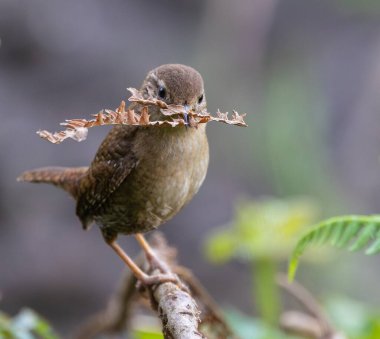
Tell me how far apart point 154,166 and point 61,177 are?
720mm

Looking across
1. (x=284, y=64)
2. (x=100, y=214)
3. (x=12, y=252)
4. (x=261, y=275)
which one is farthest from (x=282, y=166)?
(x=100, y=214)

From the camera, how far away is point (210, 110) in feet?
24.6

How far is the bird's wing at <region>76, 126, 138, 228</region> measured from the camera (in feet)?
9.20

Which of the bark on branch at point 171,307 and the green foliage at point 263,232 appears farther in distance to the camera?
the green foliage at point 263,232

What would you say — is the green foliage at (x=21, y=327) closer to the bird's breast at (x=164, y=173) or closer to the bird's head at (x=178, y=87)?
the bird's breast at (x=164, y=173)

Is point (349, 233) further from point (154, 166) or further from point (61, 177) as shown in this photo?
point (61, 177)

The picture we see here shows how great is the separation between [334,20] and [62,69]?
362 cm

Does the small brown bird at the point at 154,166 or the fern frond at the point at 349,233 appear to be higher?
the small brown bird at the point at 154,166

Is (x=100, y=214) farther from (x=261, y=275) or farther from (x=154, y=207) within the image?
(x=261, y=275)

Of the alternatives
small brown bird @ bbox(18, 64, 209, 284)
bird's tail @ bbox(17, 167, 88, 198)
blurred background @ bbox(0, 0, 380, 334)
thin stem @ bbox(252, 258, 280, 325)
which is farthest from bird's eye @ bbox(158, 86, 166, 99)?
blurred background @ bbox(0, 0, 380, 334)

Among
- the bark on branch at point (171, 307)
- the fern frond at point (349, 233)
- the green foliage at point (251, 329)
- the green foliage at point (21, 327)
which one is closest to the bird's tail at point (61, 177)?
the bark on branch at point (171, 307)

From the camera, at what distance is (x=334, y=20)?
9.45 metres

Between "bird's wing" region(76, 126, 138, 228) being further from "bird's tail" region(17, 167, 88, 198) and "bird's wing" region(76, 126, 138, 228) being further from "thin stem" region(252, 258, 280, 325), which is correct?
"thin stem" region(252, 258, 280, 325)

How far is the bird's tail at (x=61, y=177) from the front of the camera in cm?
321
